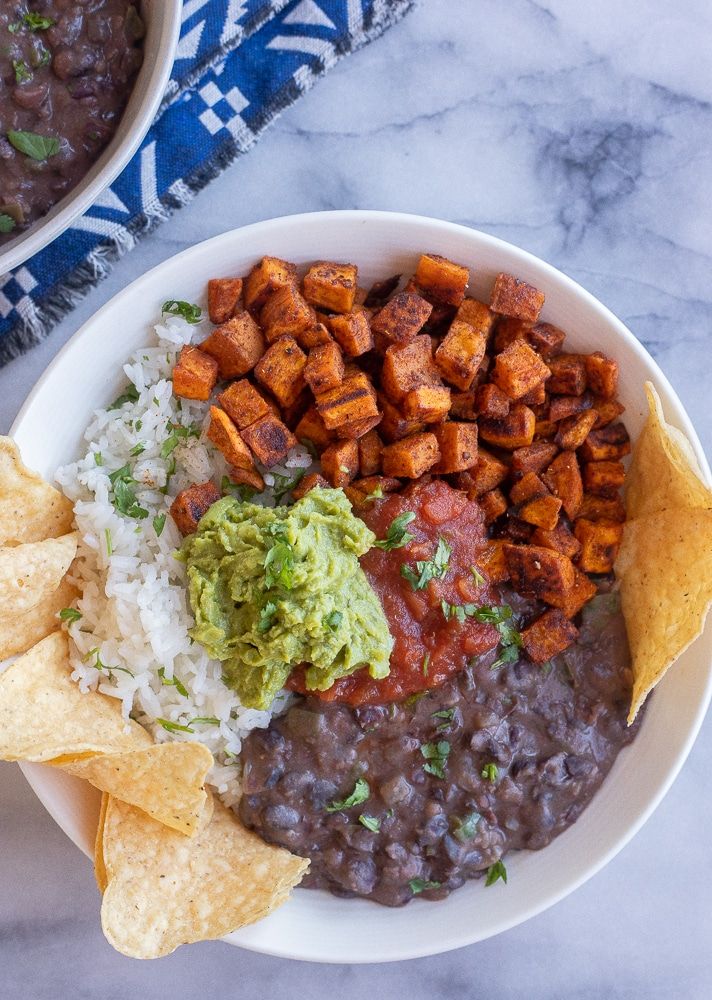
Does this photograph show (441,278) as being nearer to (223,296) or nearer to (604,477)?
(223,296)

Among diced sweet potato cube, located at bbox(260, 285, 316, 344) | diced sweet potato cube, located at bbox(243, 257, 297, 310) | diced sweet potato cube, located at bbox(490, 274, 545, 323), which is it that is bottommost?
diced sweet potato cube, located at bbox(490, 274, 545, 323)

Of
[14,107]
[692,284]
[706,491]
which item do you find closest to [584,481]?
[706,491]

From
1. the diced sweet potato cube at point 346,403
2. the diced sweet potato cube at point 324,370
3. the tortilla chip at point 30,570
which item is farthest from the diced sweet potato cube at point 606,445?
the tortilla chip at point 30,570

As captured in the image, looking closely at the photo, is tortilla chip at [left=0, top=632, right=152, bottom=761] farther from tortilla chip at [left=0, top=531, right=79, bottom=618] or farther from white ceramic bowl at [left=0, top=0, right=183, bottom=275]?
white ceramic bowl at [left=0, top=0, right=183, bottom=275]

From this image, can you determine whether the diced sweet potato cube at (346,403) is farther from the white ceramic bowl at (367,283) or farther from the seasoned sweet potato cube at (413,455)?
the white ceramic bowl at (367,283)

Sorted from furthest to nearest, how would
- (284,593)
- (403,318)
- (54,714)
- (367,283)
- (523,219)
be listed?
1. (523,219)
2. (367,283)
3. (403,318)
4. (54,714)
5. (284,593)

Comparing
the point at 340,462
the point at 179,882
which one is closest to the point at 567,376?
the point at 340,462

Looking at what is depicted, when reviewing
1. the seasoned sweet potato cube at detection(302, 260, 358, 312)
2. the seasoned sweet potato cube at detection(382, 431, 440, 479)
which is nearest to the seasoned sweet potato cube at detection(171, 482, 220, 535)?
the seasoned sweet potato cube at detection(382, 431, 440, 479)
